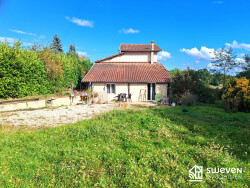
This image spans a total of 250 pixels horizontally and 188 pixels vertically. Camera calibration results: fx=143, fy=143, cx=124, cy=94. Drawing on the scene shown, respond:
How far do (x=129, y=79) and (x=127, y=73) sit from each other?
1.51 meters

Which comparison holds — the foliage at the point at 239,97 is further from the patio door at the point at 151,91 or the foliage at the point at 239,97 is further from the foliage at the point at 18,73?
the foliage at the point at 18,73

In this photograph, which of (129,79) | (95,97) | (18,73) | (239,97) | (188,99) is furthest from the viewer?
(129,79)

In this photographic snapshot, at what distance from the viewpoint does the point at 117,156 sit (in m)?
4.40

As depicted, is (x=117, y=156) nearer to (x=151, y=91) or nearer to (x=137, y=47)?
(x=151, y=91)

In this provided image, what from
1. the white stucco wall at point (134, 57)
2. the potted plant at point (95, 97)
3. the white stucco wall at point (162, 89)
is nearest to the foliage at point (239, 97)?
the white stucco wall at point (162, 89)

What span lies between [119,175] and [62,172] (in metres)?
1.51

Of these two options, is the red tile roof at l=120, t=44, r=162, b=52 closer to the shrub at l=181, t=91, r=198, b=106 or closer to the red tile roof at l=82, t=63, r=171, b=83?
the red tile roof at l=82, t=63, r=171, b=83

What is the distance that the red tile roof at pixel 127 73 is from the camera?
60.4 ft

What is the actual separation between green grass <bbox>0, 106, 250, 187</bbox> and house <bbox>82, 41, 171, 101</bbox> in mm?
11973

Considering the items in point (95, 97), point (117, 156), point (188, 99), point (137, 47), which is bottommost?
point (117, 156)

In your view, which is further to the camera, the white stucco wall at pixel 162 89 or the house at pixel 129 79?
the white stucco wall at pixel 162 89

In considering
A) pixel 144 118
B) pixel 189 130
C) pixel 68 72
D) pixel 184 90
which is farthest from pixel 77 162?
pixel 68 72

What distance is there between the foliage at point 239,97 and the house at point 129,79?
686 cm

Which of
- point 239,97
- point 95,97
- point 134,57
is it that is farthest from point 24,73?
Result: point 239,97
